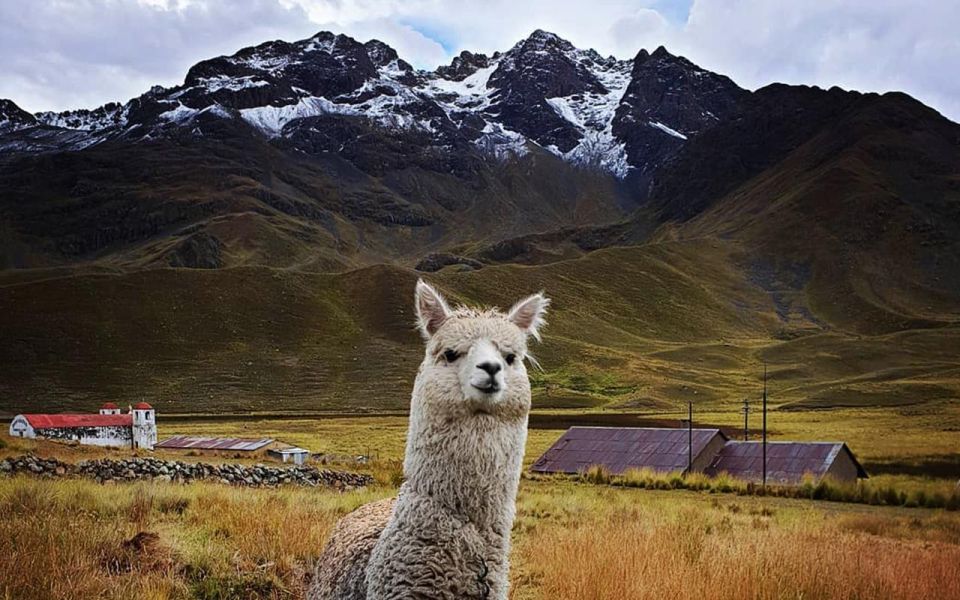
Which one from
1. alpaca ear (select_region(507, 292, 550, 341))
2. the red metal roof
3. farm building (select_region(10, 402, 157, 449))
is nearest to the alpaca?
alpaca ear (select_region(507, 292, 550, 341))

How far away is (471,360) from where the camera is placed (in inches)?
172

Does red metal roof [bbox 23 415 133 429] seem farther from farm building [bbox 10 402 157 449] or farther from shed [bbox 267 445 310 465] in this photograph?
shed [bbox 267 445 310 465]

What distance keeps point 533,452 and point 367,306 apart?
299 ft

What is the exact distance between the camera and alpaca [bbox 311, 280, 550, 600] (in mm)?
4305

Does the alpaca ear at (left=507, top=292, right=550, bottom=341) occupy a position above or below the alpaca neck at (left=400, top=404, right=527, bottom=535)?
above

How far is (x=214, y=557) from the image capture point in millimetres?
7863

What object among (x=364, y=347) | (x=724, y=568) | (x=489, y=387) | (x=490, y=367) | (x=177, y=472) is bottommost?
(x=177, y=472)

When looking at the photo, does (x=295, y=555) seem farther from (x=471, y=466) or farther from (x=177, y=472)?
(x=177, y=472)

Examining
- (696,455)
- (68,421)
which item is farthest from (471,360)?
(68,421)

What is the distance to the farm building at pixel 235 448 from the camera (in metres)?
32.1

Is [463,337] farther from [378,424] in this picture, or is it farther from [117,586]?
[378,424]

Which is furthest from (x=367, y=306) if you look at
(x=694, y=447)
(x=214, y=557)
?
(x=214, y=557)

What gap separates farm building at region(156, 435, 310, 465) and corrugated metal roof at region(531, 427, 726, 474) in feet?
35.6

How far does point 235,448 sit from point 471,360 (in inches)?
1350
